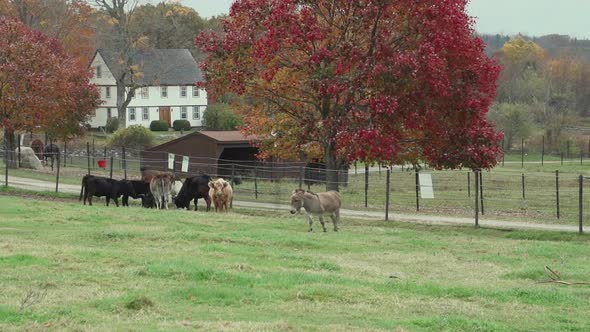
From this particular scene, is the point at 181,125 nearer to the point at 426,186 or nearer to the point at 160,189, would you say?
the point at 160,189

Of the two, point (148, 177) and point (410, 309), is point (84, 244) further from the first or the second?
point (148, 177)

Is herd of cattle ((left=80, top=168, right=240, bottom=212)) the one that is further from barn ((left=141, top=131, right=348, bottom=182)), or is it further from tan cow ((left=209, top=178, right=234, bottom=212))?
barn ((left=141, top=131, right=348, bottom=182))

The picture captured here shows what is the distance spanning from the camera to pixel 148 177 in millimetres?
34656

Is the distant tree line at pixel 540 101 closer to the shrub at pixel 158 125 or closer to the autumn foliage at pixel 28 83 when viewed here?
the autumn foliage at pixel 28 83

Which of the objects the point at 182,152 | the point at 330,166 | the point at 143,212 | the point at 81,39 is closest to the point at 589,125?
the point at 81,39

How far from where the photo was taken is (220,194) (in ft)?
101

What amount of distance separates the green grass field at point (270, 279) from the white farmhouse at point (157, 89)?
62140 millimetres

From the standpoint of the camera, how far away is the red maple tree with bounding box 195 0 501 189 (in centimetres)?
2925

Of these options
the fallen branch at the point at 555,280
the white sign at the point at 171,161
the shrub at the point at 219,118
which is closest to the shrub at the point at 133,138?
the shrub at the point at 219,118

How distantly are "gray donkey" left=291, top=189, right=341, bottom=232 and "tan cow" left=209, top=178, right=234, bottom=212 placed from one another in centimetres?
737

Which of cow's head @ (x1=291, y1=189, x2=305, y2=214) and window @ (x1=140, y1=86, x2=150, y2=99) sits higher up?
window @ (x1=140, y1=86, x2=150, y2=99)

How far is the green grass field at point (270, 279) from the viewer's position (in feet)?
37.0

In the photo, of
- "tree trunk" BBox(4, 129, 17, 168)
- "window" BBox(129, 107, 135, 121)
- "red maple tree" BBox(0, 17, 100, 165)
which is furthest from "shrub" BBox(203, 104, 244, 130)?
"red maple tree" BBox(0, 17, 100, 165)

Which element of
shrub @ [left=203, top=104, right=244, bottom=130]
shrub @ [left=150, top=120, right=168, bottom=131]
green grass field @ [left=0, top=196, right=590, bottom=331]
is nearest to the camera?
green grass field @ [left=0, top=196, right=590, bottom=331]
